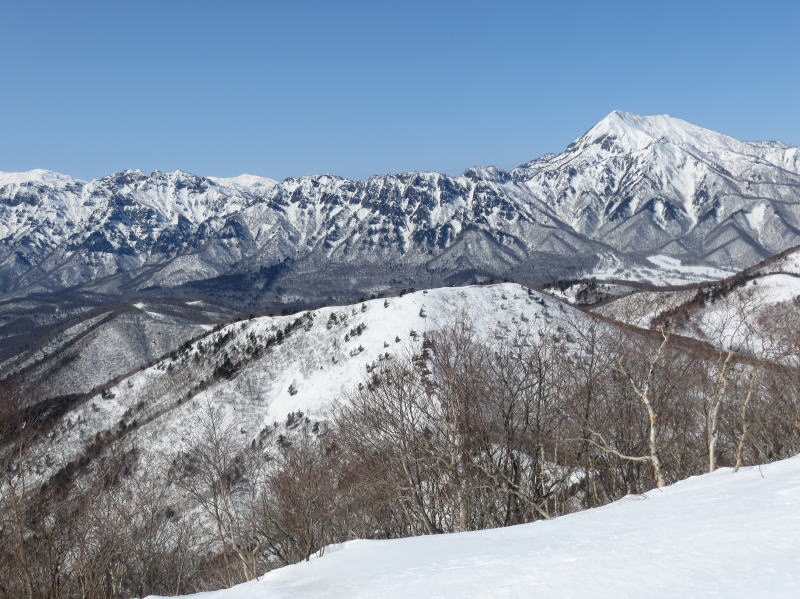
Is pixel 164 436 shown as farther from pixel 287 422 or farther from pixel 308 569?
pixel 308 569

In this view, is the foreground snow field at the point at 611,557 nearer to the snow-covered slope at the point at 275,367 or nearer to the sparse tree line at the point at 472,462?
the sparse tree line at the point at 472,462

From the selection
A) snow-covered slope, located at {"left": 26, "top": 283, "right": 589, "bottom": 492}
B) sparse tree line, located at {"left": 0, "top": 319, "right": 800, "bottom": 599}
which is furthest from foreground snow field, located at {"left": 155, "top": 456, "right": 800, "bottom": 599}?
snow-covered slope, located at {"left": 26, "top": 283, "right": 589, "bottom": 492}

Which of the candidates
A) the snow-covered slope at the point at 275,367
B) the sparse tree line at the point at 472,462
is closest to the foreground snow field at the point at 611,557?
the sparse tree line at the point at 472,462

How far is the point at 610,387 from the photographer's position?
95.1ft

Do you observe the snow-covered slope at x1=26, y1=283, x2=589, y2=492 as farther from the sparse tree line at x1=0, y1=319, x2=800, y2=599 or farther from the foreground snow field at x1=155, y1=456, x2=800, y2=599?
A: the foreground snow field at x1=155, y1=456, x2=800, y2=599

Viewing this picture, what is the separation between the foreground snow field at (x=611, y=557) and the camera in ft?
23.8

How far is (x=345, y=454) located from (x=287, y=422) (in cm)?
4303

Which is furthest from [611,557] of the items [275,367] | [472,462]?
[275,367]

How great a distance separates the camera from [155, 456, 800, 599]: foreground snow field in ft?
23.8

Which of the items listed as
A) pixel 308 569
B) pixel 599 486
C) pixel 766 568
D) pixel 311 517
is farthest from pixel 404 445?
pixel 766 568

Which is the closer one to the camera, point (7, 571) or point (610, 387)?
point (7, 571)

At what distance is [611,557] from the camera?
8.39 metres

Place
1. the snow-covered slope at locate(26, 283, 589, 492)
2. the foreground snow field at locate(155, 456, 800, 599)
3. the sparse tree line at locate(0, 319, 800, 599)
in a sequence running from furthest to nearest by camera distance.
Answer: the snow-covered slope at locate(26, 283, 589, 492) < the sparse tree line at locate(0, 319, 800, 599) < the foreground snow field at locate(155, 456, 800, 599)

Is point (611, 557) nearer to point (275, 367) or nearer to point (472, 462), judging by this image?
point (472, 462)
